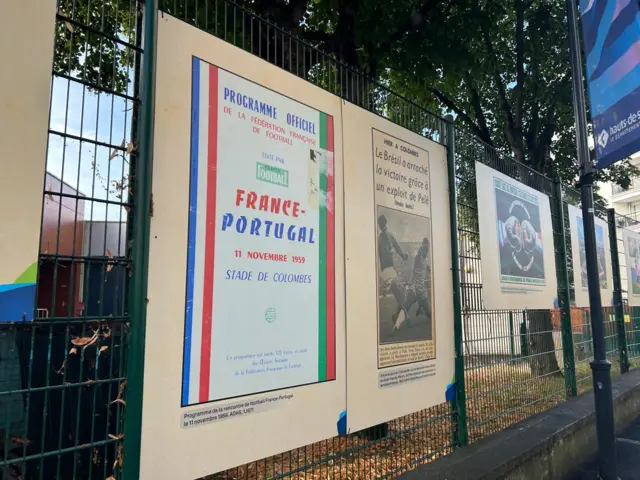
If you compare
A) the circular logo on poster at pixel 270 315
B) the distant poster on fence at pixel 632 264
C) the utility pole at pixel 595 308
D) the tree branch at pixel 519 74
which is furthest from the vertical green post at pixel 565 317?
the circular logo on poster at pixel 270 315

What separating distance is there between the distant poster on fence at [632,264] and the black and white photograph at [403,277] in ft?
26.3

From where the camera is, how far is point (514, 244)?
6012mm

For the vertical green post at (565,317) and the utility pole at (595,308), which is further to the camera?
the vertical green post at (565,317)

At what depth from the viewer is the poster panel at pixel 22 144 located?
2045mm

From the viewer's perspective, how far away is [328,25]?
302 inches

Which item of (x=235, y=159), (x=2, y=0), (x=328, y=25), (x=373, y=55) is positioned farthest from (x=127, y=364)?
(x=328, y=25)

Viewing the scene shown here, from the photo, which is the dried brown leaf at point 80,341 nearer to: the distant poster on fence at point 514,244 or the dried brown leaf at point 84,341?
the dried brown leaf at point 84,341

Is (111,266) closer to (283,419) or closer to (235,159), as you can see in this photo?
(235,159)

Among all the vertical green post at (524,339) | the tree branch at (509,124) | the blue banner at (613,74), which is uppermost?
the tree branch at (509,124)

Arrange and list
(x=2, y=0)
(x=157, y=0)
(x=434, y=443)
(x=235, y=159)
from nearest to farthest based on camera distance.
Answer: (x=2, y=0), (x=157, y=0), (x=235, y=159), (x=434, y=443)

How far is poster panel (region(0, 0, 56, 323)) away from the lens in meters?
2.04

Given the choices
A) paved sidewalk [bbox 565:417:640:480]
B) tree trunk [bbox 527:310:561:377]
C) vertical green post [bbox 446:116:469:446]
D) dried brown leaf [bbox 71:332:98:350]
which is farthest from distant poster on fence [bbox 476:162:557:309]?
dried brown leaf [bbox 71:332:98:350]

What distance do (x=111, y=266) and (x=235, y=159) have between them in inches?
37.9

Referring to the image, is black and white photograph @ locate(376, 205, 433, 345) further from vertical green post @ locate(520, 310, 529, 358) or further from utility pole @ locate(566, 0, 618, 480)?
vertical green post @ locate(520, 310, 529, 358)
